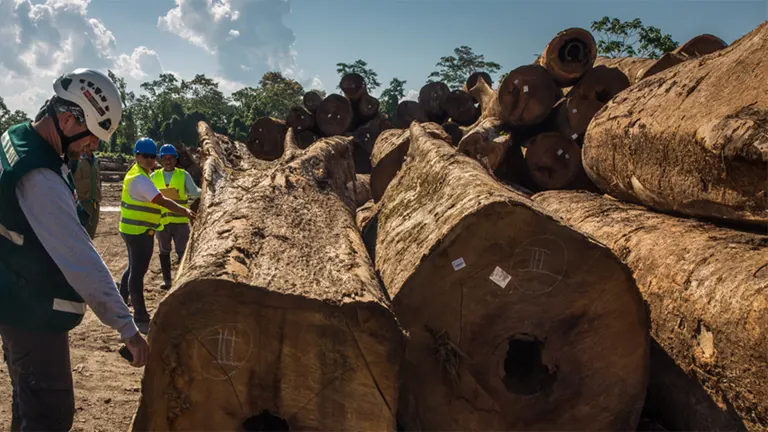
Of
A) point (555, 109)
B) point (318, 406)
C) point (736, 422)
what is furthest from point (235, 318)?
point (555, 109)

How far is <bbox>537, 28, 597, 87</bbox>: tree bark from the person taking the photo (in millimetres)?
6164

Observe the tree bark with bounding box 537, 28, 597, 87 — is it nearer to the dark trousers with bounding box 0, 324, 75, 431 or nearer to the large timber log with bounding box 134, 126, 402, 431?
the large timber log with bounding box 134, 126, 402, 431

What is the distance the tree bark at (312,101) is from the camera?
38.6ft

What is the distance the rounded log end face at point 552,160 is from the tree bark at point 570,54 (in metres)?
0.73

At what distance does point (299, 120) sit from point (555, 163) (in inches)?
260

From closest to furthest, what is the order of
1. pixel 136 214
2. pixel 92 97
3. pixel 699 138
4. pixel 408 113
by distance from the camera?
pixel 92 97, pixel 699 138, pixel 136 214, pixel 408 113

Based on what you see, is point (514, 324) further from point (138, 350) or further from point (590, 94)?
point (590, 94)

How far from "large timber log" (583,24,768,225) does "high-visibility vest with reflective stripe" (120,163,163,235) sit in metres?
4.11

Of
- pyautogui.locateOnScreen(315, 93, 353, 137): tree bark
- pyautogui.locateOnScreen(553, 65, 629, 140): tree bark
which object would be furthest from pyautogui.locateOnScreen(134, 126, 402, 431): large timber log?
pyautogui.locateOnScreen(315, 93, 353, 137): tree bark

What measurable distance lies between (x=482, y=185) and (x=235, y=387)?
152cm

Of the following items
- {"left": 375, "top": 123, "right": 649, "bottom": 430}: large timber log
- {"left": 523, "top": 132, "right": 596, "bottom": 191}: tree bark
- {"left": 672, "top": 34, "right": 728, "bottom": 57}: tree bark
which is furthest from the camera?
{"left": 672, "top": 34, "right": 728, "bottom": 57}: tree bark

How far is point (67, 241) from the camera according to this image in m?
2.17

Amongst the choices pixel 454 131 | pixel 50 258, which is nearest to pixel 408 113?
pixel 454 131

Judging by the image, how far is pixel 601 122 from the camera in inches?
179
